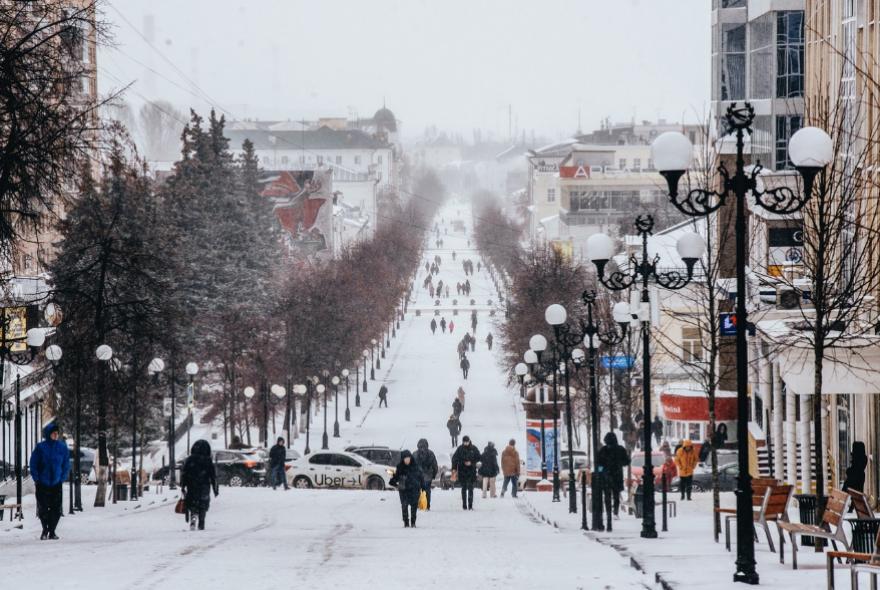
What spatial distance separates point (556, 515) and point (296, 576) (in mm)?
12766

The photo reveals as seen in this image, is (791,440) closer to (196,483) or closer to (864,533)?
(196,483)

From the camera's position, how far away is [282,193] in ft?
360

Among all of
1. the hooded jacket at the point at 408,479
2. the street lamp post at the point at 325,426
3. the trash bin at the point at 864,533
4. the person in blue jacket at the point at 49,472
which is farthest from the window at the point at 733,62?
the trash bin at the point at 864,533

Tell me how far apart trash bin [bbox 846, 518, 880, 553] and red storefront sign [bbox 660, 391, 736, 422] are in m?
24.7

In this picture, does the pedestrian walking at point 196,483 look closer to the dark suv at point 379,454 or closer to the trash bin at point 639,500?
the trash bin at point 639,500

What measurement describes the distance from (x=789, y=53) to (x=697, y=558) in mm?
26263

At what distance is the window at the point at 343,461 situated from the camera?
39.3m

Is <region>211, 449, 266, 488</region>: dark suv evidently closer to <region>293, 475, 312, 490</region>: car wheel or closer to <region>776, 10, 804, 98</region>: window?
<region>293, 475, 312, 490</region>: car wheel

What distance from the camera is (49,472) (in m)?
18.4

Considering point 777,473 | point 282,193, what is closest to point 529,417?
point 777,473

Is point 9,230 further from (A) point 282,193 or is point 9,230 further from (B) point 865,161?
(A) point 282,193

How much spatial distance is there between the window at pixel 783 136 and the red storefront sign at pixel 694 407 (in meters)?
6.07

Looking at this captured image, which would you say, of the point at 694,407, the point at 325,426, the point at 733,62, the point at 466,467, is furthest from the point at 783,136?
the point at 325,426

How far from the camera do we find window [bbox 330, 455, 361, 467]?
39.3 meters
